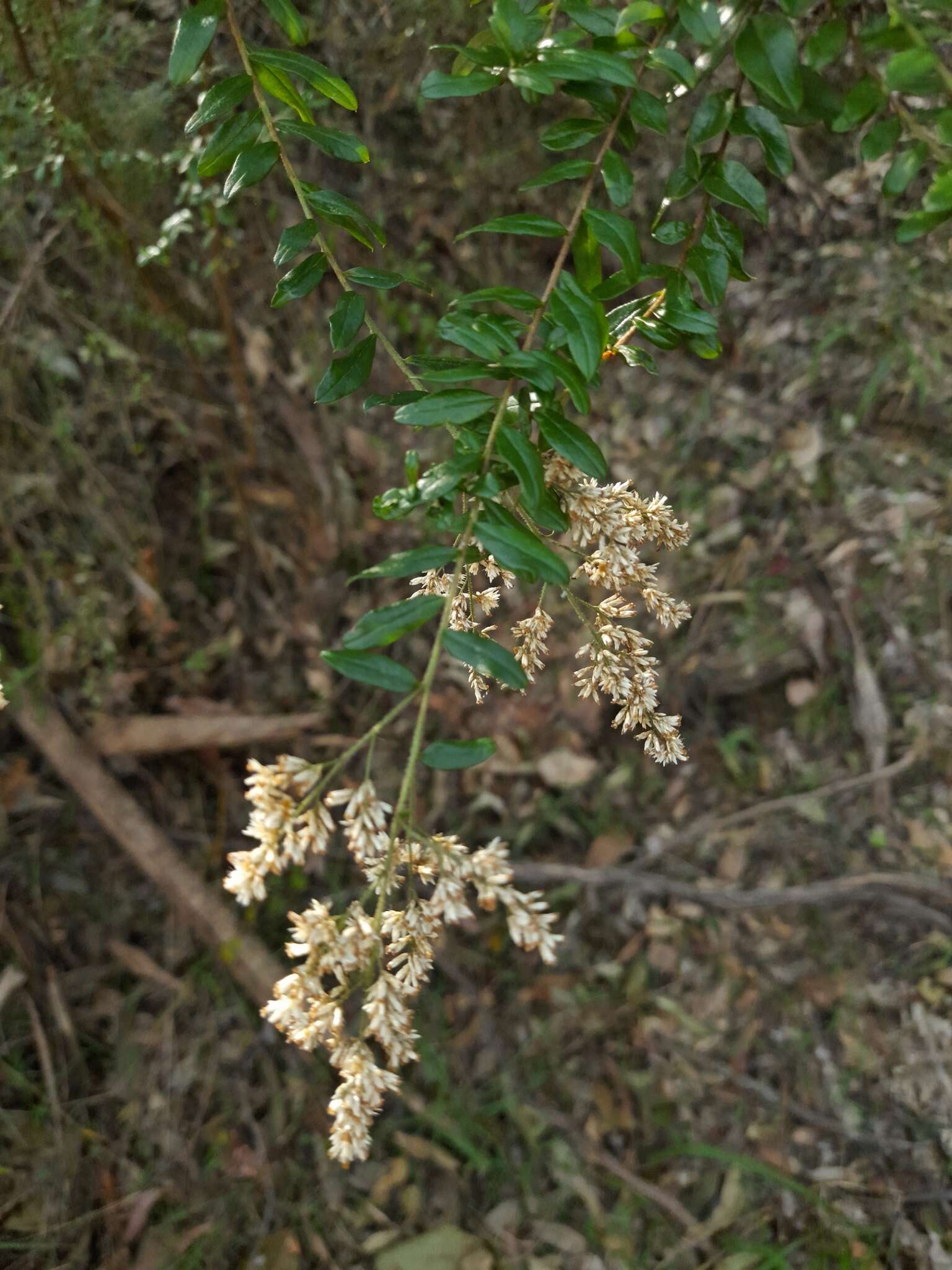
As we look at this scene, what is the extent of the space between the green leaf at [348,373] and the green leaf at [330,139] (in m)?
0.18

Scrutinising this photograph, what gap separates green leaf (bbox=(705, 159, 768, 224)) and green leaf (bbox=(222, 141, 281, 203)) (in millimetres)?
417

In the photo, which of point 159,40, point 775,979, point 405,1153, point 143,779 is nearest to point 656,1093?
point 775,979

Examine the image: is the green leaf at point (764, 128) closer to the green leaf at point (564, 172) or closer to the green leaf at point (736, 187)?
the green leaf at point (736, 187)

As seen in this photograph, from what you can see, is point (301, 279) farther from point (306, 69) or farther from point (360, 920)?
point (360, 920)

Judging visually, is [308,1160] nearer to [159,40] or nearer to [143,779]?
[143,779]

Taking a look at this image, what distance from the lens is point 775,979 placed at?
2398 mm

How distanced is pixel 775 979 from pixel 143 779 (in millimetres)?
1769

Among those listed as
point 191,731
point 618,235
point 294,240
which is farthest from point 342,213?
point 191,731

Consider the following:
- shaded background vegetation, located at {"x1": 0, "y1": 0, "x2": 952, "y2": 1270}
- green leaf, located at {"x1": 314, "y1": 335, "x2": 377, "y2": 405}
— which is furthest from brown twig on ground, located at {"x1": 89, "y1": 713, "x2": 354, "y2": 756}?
green leaf, located at {"x1": 314, "y1": 335, "x2": 377, "y2": 405}

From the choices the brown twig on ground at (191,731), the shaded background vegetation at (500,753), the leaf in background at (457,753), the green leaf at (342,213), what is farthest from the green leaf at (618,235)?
the brown twig on ground at (191,731)

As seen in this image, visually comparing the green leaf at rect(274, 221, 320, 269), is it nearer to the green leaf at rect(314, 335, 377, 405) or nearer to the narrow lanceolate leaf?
the green leaf at rect(314, 335, 377, 405)

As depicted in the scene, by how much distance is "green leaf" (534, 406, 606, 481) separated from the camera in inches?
31.9

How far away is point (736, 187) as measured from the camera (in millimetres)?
878

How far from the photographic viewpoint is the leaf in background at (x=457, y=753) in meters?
0.73
